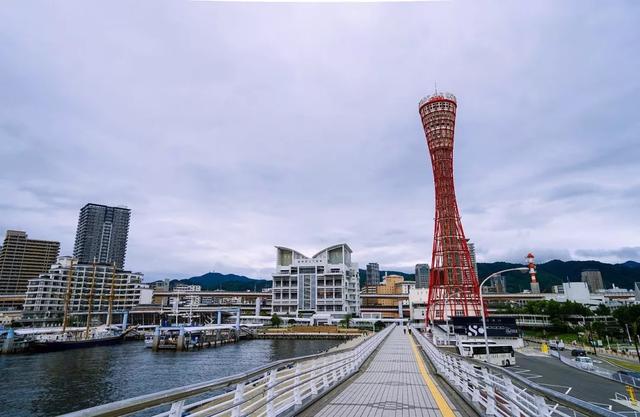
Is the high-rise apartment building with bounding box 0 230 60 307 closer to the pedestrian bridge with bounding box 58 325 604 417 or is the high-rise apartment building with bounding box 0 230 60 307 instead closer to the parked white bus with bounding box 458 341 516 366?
the parked white bus with bounding box 458 341 516 366

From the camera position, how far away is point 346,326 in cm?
8312

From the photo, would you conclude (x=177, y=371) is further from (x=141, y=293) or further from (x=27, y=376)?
(x=141, y=293)

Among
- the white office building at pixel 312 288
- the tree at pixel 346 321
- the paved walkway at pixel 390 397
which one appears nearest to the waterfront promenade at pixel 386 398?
the paved walkway at pixel 390 397

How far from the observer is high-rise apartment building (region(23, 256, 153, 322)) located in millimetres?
87812

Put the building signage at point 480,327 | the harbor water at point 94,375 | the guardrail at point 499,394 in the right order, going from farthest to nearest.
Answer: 1. the building signage at point 480,327
2. the harbor water at point 94,375
3. the guardrail at point 499,394

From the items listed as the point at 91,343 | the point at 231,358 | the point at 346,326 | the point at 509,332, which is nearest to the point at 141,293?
the point at 91,343

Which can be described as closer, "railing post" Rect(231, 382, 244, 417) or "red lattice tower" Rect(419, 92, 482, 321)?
"railing post" Rect(231, 382, 244, 417)

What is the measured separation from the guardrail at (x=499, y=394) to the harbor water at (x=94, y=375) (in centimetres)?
2213

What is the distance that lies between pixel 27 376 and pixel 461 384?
1520 inches

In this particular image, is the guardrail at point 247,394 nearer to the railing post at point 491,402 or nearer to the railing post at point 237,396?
the railing post at point 237,396

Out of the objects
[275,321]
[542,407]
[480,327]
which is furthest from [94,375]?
[275,321]

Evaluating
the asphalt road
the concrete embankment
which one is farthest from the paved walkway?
the concrete embankment

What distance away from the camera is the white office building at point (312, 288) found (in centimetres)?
9175

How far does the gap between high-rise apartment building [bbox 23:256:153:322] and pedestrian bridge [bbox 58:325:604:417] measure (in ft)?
282
